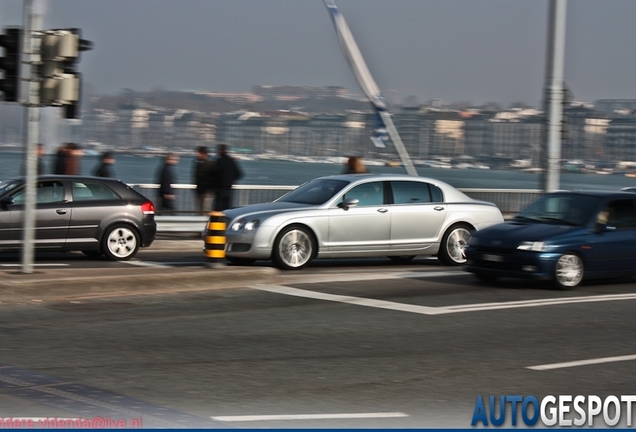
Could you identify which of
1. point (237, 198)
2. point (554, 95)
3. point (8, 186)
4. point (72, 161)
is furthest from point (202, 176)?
point (554, 95)

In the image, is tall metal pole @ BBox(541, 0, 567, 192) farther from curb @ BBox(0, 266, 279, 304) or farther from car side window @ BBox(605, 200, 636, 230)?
curb @ BBox(0, 266, 279, 304)

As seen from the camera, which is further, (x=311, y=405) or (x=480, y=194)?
(x=480, y=194)

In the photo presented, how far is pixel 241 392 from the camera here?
761cm

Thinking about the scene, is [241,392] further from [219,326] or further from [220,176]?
[220,176]

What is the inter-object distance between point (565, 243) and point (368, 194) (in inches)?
149

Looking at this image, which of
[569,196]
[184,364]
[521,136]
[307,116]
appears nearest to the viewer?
[184,364]

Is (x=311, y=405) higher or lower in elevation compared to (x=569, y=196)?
lower

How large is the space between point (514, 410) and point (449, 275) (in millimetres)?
8913

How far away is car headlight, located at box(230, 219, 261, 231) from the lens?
1595cm

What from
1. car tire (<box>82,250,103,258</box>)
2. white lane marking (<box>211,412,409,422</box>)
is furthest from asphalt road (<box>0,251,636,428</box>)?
car tire (<box>82,250,103,258</box>)

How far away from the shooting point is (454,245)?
17625 millimetres

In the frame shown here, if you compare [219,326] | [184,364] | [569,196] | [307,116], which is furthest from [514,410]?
[307,116]

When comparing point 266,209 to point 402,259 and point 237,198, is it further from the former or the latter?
point 237,198

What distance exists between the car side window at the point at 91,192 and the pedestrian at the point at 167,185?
4666 millimetres
